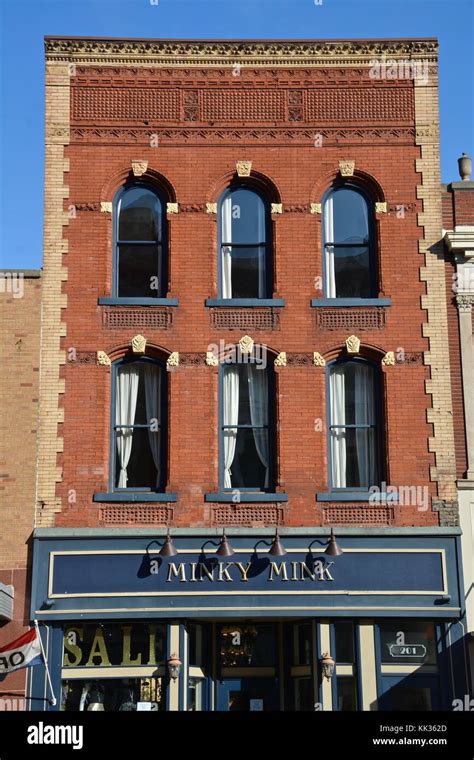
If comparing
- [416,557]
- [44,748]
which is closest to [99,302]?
[416,557]

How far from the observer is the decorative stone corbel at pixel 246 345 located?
19469mm

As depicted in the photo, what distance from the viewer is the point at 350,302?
19.7 metres

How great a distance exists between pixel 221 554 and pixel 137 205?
6.74m

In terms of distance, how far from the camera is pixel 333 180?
66.9ft

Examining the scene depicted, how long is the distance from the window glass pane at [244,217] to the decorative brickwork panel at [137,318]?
75.0 inches

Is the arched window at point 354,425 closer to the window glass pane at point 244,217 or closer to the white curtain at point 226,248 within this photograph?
the white curtain at point 226,248

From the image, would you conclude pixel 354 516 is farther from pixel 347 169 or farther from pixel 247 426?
pixel 347 169

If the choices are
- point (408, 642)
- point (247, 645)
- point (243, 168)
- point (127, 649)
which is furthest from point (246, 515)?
point (243, 168)

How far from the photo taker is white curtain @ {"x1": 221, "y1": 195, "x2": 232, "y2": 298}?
20.1m

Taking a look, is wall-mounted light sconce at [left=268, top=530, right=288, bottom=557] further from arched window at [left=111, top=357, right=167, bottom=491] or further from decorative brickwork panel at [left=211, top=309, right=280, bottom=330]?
decorative brickwork panel at [left=211, top=309, right=280, bottom=330]

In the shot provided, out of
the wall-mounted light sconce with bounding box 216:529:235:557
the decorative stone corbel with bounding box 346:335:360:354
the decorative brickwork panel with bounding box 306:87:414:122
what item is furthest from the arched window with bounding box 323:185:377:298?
the wall-mounted light sconce with bounding box 216:529:235:557

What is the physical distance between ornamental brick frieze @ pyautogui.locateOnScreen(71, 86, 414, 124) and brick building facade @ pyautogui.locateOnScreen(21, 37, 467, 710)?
42 mm

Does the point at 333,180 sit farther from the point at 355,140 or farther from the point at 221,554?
the point at 221,554

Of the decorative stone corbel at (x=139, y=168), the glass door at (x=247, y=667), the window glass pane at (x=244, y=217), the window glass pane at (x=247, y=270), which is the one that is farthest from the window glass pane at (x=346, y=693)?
the decorative stone corbel at (x=139, y=168)
